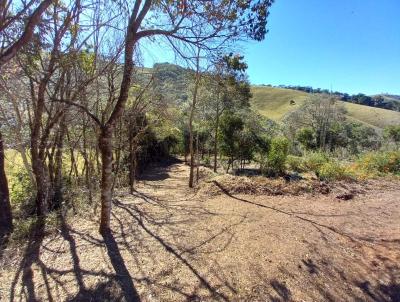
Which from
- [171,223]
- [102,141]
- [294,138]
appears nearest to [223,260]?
[171,223]

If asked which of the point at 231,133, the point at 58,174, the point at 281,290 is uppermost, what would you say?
the point at 231,133

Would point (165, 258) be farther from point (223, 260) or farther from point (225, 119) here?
point (225, 119)

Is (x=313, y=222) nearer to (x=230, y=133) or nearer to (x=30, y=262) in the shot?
(x=30, y=262)

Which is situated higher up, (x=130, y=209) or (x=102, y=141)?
(x=102, y=141)

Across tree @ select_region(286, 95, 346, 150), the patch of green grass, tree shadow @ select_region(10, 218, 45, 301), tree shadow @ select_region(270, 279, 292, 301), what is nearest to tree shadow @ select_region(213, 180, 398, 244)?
tree shadow @ select_region(270, 279, 292, 301)

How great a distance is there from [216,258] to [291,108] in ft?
226

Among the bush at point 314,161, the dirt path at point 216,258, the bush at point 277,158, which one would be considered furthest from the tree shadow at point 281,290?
the bush at point 314,161

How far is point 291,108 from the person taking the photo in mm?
69812

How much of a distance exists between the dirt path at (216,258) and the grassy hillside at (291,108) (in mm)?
51902

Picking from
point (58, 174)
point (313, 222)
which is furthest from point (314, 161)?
point (58, 174)

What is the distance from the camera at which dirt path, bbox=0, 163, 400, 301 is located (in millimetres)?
4148

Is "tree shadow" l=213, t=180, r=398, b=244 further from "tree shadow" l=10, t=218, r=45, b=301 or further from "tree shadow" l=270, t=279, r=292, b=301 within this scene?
"tree shadow" l=10, t=218, r=45, b=301

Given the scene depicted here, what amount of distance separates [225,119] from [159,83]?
20.8ft

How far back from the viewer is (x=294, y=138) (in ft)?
113
